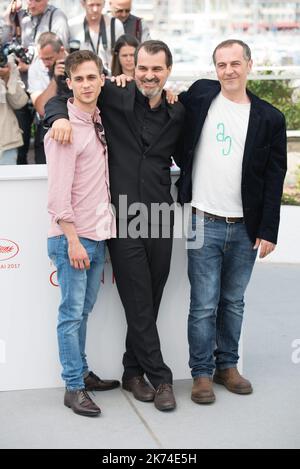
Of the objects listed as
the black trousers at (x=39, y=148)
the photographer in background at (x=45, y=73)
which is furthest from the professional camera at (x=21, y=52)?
the black trousers at (x=39, y=148)

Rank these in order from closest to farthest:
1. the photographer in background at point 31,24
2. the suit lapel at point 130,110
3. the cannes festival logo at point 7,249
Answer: the suit lapel at point 130,110 → the cannes festival logo at point 7,249 → the photographer in background at point 31,24

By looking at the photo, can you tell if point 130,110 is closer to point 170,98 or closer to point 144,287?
point 170,98

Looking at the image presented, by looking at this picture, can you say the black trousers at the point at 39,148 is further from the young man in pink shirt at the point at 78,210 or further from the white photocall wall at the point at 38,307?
the young man in pink shirt at the point at 78,210

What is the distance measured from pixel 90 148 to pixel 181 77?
617cm

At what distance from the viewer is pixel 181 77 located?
10.2m

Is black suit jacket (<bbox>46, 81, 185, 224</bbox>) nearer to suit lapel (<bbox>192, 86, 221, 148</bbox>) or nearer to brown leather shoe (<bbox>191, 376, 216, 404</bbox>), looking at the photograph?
suit lapel (<bbox>192, 86, 221, 148</bbox>)

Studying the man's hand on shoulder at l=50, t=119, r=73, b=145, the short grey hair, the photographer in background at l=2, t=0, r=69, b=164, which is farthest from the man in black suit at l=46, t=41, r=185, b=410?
the photographer in background at l=2, t=0, r=69, b=164

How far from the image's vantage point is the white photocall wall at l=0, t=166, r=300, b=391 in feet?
14.8

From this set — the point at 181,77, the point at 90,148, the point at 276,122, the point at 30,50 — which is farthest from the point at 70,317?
the point at 181,77

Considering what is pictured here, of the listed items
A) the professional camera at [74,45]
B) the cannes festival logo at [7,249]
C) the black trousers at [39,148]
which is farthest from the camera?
the professional camera at [74,45]

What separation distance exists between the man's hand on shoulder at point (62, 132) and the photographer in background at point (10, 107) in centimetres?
321

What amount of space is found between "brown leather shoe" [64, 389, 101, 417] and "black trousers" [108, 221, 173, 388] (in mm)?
330

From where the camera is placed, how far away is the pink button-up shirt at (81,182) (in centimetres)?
412

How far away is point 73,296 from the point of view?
4277 millimetres
